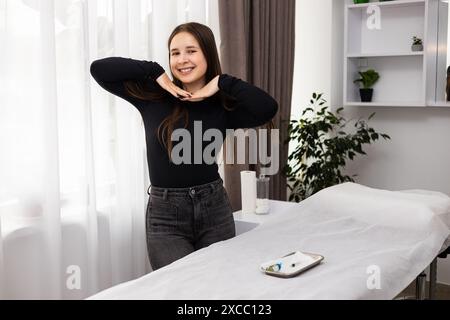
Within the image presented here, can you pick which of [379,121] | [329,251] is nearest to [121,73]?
[329,251]

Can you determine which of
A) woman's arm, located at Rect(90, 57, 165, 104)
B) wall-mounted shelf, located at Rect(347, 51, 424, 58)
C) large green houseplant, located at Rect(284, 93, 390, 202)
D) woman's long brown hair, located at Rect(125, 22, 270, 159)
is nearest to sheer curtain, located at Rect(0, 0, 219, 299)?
woman's arm, located at Rect(90, 57, 165, 104)

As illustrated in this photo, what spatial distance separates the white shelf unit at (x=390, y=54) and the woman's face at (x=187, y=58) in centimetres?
168

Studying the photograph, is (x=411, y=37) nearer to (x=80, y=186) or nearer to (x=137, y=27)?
(x=137, y=27)

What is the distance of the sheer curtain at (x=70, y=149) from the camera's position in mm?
1929

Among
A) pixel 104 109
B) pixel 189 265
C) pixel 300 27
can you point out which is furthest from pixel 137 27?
pixel 300 27

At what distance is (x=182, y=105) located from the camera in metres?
1.95

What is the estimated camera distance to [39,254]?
6.66 feet

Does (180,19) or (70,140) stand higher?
(180,19)

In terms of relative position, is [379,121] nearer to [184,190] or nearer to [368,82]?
[368,82]

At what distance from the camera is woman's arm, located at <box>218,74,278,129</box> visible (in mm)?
1922

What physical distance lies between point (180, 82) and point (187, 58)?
5.1 inches

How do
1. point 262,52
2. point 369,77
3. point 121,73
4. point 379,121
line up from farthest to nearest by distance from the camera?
point 379,121, point 369,77, point 262,52, point 121,73

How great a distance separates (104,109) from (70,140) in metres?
0.22

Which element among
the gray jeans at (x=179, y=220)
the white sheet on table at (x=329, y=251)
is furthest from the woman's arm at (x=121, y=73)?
Result: the white sheet on table at (x=329, y=251)
